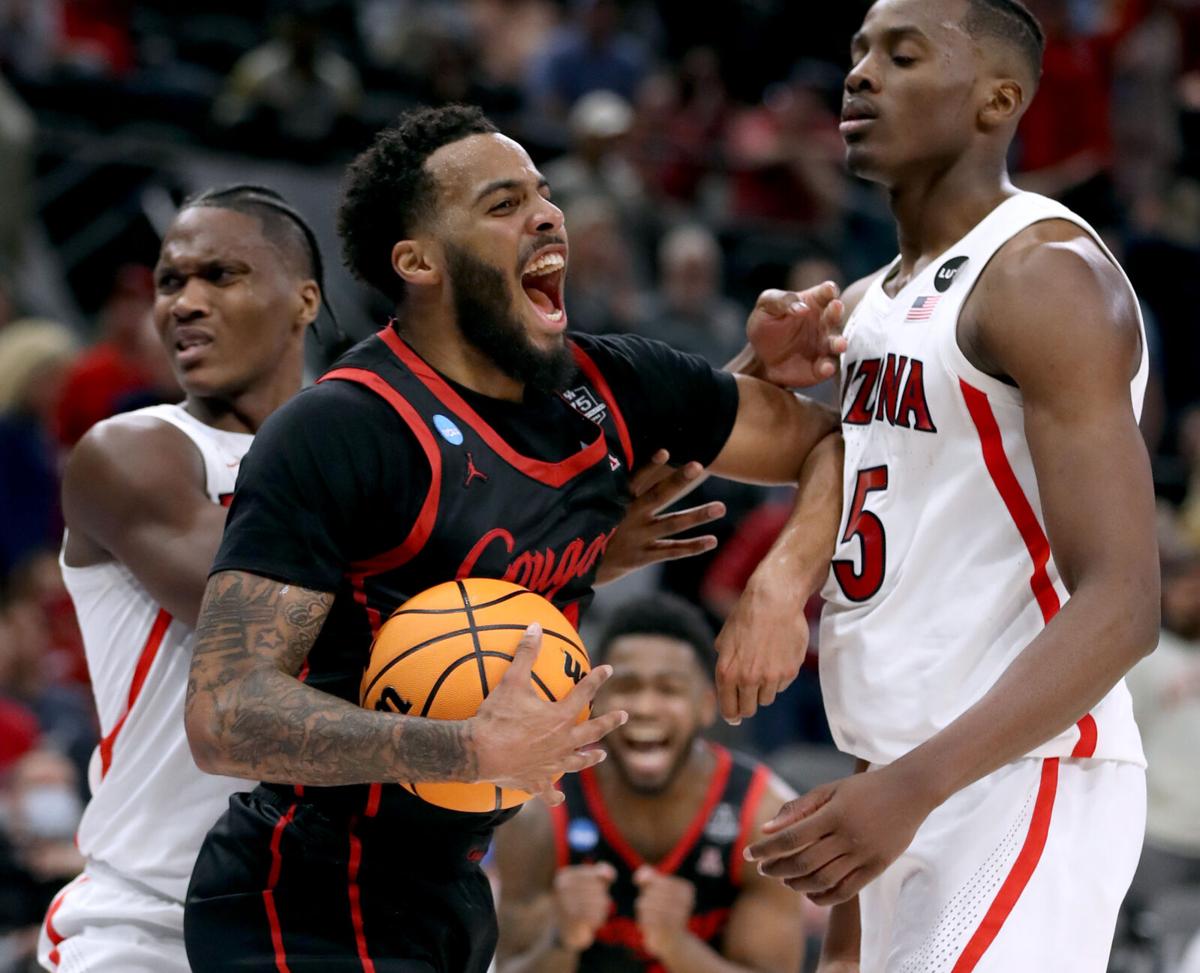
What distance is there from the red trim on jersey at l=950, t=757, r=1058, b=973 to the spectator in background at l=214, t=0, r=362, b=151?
879 cm

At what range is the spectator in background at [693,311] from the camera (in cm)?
1048

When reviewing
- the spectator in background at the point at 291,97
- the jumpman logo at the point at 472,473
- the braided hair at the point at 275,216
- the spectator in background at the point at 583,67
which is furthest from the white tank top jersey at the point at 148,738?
the spectator in background at the point at 583,67

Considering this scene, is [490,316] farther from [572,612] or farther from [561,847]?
[561,847]

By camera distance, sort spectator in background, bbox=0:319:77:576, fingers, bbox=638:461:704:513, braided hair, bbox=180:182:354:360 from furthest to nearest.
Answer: spectator in background, bbox=0:319:77:576 → braided hair, bbox=180:182:354:360 → fingers, bbox=638:461:704:513

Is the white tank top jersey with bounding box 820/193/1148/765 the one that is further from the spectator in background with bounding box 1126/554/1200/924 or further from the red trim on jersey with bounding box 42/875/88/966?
the spectator in background with bounding box 1126/554/1200/924

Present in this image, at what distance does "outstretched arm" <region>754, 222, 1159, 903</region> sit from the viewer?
306cm

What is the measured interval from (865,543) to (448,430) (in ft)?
2.89

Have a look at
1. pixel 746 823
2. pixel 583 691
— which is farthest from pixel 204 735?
pixel 746 823

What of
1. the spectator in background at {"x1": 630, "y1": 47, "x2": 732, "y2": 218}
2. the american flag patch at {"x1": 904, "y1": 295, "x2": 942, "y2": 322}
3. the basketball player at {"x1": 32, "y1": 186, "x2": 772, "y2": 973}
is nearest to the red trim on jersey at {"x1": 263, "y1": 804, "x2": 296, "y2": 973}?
the basketball player at {"x1": 32, "y1": 186, "x2": 772, "y2": 973}

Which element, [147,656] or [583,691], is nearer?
[583,691]

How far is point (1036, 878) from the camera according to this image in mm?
3223

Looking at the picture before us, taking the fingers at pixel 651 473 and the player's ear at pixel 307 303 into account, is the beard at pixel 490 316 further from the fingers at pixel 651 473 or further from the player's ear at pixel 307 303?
the player's ear at pixel 307 303

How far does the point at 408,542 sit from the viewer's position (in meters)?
3.36

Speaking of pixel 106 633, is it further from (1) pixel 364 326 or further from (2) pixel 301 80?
(2) pixel 301 80
